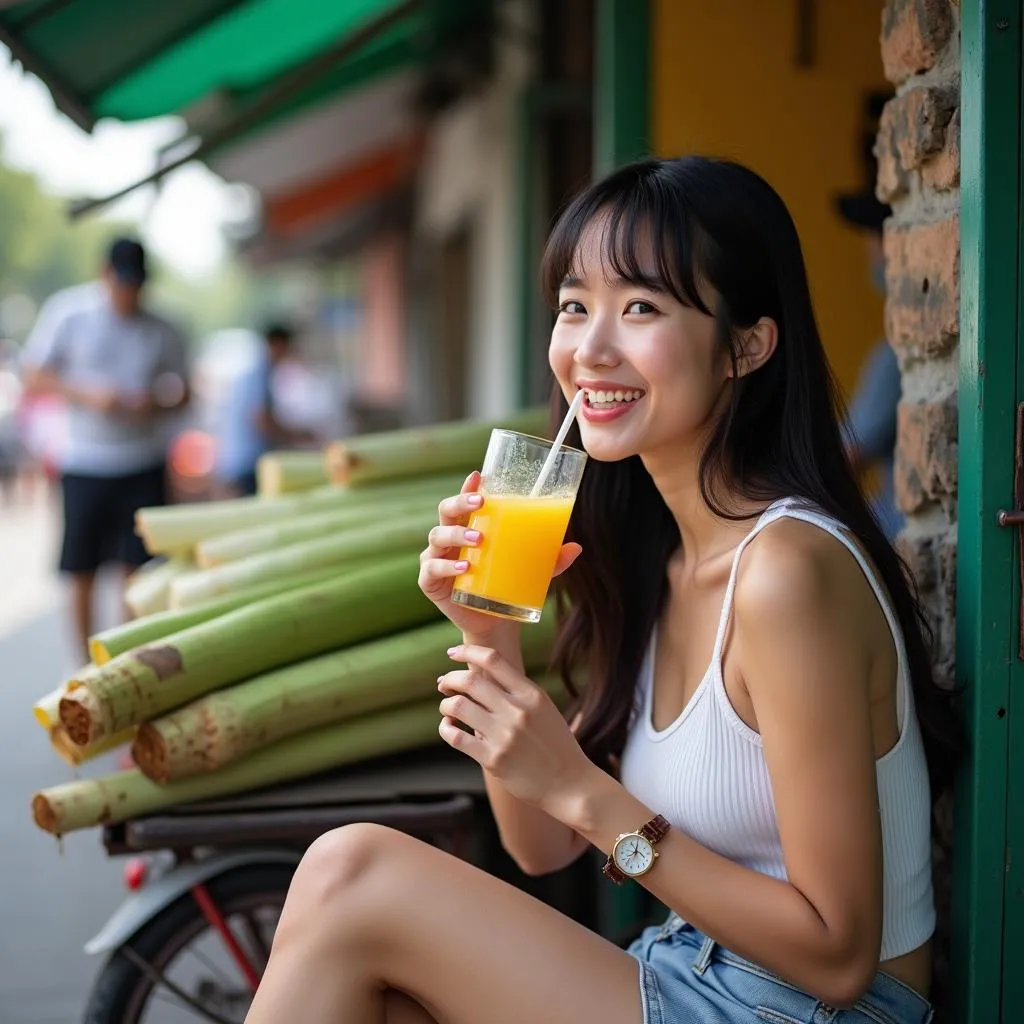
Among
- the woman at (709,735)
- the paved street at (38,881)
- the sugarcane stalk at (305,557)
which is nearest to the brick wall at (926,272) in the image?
the woman at (709,735)

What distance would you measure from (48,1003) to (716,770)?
2.34 m

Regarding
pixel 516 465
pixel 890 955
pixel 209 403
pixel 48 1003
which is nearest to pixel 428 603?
pixel 516 465

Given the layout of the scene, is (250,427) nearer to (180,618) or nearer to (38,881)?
(38,881)

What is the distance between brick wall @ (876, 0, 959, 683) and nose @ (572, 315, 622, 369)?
601 millimetres

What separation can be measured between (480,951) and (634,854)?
0.27 meters

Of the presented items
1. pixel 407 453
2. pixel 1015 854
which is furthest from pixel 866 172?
pixel 1015 854

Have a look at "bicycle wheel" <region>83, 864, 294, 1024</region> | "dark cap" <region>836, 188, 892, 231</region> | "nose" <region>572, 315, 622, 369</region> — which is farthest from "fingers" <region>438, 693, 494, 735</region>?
"dark cap" <region>836, 188, 892, 231</region>

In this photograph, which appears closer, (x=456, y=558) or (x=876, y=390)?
(x=456, y=558)

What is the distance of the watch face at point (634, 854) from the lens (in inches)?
67.0

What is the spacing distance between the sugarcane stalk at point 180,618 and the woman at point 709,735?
0.79 meters

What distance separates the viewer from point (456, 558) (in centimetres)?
193

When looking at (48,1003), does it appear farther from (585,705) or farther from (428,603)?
(585,705)

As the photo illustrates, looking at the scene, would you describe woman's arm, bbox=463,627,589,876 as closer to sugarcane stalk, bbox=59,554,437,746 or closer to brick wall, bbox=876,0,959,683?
sugarcane stalk, bbox=59,554,437,746

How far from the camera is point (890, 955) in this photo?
6.05ft
